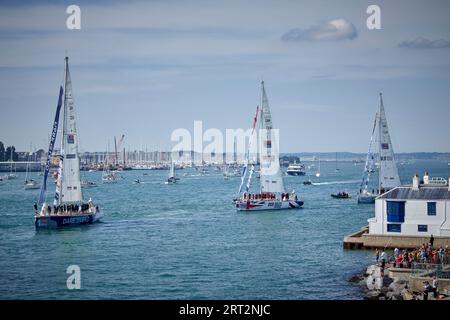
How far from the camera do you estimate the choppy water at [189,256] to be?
22.5 m

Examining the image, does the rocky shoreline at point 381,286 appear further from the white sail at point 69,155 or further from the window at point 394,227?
the white sail at point 69,155

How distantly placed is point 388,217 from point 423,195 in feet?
4.96

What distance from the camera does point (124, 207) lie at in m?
56.0

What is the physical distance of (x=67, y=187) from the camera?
40.8 meters

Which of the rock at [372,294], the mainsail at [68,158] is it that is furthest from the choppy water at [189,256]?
the mainsail at [68,158]

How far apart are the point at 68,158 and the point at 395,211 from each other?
18.3m

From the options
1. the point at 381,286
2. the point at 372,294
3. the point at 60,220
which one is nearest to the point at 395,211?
the point at 381,286

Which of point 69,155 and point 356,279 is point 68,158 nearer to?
point 69,155

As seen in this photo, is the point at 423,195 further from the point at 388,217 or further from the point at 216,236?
the point at 216,236

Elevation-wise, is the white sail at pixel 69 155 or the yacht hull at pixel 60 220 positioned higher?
the white sail at pixel 69 155

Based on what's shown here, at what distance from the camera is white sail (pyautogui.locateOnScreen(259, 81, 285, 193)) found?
51156 mm

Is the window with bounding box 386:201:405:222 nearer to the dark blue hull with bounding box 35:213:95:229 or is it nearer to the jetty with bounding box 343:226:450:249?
the jetty with bounding box 343:226:450:249
